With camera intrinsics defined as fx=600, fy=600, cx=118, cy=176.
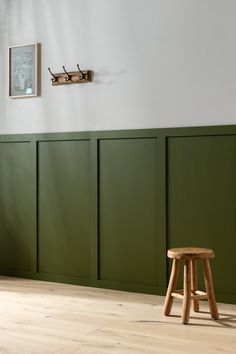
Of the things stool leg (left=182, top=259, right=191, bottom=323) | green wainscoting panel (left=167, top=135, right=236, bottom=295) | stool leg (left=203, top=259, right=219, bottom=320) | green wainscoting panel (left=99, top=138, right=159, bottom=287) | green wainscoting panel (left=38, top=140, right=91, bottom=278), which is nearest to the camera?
stool leg (left=182, top=259, right=191, bottom=323)

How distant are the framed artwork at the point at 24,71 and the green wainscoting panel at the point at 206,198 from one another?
1.57m

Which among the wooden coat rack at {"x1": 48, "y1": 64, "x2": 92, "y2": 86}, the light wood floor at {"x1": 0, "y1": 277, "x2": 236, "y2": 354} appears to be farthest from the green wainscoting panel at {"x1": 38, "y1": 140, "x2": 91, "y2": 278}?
the wooden coat rack at {"x1": 48, "y1": 64, "x2": 92, "y2": 86}

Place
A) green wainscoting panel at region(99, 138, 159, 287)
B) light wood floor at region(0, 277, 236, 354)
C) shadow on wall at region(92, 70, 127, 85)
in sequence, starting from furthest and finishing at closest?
1. shadow on wall at region(92, 70, 127, 85)
2. green wainscoting panel at region(99, 138, 159, 287)
3. light wood floor at region(0, 277, 236, 354)

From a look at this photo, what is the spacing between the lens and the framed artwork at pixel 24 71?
5645 millimetres

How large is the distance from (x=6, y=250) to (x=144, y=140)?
1830mm

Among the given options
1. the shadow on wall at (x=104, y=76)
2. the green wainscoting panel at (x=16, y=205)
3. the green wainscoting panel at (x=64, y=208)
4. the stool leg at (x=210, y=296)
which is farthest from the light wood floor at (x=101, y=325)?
the shadow on wall at (x=104, y=76)

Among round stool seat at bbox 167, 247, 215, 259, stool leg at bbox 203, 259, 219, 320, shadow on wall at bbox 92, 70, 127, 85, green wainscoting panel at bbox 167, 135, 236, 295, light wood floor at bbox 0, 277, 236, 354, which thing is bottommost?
light wood floor at bbox 0, 277, 236, 354

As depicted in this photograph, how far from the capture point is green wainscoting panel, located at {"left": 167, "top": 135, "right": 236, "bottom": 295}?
15.3 feet

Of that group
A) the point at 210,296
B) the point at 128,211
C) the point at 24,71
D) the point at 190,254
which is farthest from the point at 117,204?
the point at 24,71

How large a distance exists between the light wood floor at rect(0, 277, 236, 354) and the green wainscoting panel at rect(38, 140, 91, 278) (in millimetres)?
381

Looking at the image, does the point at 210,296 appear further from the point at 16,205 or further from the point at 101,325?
the point at 16,205

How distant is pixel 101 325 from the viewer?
3.97 meters

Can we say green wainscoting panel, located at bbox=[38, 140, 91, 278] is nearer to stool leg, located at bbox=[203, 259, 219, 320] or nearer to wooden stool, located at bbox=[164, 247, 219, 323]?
wooden stool, located at bbox=[164, 247, 219, 323]

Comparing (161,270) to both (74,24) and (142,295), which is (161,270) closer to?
(142,295)
